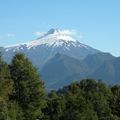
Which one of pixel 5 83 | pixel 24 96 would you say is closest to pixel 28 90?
pixel 24 96

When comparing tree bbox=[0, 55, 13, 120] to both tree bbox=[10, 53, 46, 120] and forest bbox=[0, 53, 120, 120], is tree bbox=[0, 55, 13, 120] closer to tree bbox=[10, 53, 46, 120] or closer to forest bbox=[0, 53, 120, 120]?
forest bbox=[0, 53, 120, 120]

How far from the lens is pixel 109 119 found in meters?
97.3

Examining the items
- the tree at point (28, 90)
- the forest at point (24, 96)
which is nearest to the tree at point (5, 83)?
the forest at point (24, 96)

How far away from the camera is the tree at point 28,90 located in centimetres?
6925

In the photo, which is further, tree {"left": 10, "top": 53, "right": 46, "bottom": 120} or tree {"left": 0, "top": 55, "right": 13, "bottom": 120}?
tree {"left": 10, "top": 53, "right": 46, "bottom": 120}

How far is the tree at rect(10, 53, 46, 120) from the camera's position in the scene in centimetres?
6925

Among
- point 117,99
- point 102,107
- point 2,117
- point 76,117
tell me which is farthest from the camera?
point 117,99

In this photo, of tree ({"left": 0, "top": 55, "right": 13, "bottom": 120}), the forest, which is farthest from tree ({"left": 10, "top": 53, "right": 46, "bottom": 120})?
tree ({"left": 0, "top": 55, "right": 13, "bottom": 120})

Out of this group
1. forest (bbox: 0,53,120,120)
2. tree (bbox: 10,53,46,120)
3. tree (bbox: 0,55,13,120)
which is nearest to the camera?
tree (bbox: 0,55,13,120)

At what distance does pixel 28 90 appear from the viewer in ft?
226

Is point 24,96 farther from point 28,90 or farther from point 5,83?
point 5,83

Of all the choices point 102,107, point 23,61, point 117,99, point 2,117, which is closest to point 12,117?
point 2,117

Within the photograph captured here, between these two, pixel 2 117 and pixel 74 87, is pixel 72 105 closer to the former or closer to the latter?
pixel 74 87

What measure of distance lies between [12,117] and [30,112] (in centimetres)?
866
